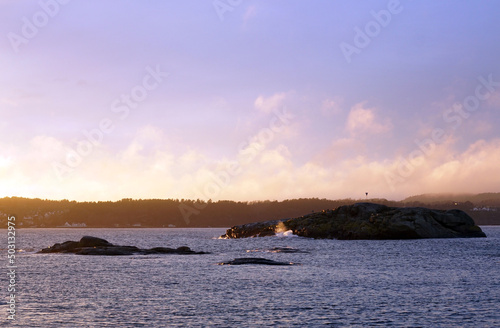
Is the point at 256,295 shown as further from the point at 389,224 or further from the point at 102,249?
the point at 389,224

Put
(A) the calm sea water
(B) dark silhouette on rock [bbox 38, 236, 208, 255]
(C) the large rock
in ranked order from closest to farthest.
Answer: (A) the calm sea water → (B) dark silhouette on rock [bbox 38, 236, 208, 255] → (C) the large rock

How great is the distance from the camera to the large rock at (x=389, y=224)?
173m

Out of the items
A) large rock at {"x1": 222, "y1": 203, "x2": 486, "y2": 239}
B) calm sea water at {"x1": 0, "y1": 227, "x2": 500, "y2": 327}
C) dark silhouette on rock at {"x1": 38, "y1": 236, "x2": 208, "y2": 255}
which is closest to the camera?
calm sea water at {"x1": 0, "y1": 227, "x2": 500, "y2": 327}

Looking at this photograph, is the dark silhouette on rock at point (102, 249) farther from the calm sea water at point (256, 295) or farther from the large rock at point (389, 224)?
the large rock at point (389, 224)

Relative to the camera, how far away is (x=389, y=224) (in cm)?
17262

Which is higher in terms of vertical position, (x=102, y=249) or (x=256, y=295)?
(x=102, y=249)

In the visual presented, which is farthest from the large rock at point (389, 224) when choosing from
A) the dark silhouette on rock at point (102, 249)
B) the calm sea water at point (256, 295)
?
the calm sea water at point (256, 295)

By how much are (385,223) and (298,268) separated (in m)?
105

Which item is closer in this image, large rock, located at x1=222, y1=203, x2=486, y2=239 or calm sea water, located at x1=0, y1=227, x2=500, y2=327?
calm sea water, located at x1=0, y1=227, x2=500, y2=327

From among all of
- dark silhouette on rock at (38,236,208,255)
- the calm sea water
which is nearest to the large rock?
dark silhouette on rock at (38,236,208,255)

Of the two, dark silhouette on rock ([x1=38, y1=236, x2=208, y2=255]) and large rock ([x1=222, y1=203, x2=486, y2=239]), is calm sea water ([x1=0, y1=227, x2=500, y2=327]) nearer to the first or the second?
dark silhouette on rock ([x1=38, y1=236, x2=208, y2=255])

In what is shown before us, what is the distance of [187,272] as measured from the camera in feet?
237

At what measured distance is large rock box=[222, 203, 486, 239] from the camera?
568 feet

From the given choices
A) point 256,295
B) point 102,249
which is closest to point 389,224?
point 102,249
